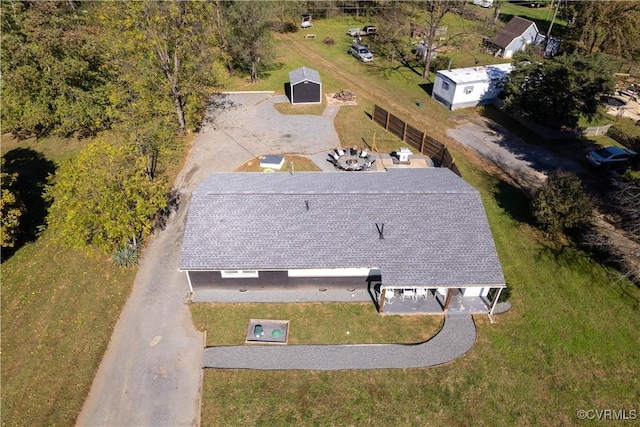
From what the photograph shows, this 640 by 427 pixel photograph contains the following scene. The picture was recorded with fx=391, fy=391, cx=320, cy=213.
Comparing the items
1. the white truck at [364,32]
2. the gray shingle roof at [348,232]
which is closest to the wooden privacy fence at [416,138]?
the gray shingle roof at [348,232]

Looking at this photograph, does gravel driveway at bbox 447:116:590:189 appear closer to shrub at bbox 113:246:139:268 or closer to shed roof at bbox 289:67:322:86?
shed roof at bbox 289:67:322:86

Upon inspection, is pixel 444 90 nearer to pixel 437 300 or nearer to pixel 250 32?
pixel 250 32

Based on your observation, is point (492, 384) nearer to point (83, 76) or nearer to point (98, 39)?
point (83, 76)

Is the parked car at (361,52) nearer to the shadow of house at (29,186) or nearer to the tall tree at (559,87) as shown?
the tall tree at (559,87)

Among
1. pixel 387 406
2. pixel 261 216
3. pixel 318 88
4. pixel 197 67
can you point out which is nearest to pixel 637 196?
pixel 387 406

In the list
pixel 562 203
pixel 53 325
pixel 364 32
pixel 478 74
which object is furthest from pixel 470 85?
pixel 53 325
